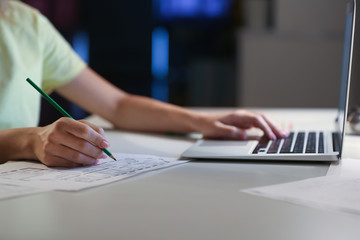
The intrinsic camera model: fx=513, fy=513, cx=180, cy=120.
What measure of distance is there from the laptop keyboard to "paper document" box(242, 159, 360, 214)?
14cm

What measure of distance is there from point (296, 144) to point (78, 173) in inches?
16.9

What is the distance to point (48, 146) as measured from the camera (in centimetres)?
78

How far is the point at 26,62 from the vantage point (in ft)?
4.09

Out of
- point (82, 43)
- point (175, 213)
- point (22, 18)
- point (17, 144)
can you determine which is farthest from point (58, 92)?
point (82, 43)

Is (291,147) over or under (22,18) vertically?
under

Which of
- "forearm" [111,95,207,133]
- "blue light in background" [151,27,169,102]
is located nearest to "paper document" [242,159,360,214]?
"forearm" [111,95,207,133]

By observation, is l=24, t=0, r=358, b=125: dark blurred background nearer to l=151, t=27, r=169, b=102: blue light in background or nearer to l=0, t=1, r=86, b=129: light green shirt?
l=151, t=27, r=169, b=102: blue light in background

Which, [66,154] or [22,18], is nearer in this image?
[66,154]

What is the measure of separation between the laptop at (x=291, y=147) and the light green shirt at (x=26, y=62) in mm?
454

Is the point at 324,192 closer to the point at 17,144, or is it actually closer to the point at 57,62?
the point at 17,144

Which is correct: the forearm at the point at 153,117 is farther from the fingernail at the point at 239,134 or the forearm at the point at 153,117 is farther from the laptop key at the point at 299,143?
the laptop key at the point at 299,143

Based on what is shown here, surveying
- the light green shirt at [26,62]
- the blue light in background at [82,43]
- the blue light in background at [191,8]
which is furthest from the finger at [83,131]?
the blue light in background at [191,8]

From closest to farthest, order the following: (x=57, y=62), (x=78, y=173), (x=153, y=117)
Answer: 1. (x=78, y=173)
2. (x=153, y=117)
3. (x=57, y=62)

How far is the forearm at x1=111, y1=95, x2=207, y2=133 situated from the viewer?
3.85 ft
